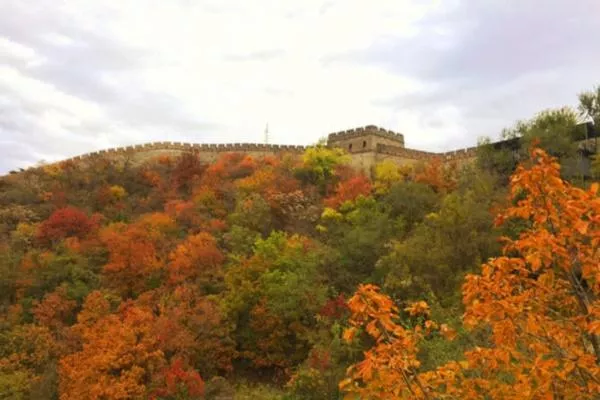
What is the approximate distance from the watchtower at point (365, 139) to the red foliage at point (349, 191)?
28.1 ft

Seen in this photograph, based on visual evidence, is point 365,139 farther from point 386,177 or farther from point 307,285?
point 307,285

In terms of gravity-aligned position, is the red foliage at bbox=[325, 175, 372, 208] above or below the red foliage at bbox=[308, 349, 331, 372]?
above

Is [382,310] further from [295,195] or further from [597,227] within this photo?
[295,195]

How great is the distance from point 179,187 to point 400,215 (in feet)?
62.0

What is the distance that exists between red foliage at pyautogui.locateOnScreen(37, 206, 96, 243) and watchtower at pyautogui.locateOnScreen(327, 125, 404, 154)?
19.6 m

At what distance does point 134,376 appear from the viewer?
15.4 metres

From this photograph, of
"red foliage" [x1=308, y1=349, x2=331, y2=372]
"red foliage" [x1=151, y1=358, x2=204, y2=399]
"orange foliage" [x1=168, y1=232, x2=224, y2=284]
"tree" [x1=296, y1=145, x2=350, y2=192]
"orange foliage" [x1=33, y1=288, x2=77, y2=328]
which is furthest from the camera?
"tree" [x1=296, y1=145, x2=350, y2=192]

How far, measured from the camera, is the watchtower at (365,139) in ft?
127

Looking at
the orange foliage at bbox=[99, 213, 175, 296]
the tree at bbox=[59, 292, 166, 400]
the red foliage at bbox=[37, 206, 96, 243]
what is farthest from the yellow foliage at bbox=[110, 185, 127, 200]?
the tree at bbox=[59, 292, 166, 400]

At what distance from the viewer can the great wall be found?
3656 cm

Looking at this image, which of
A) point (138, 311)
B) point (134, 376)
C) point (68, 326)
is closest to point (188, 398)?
point (134, 376)

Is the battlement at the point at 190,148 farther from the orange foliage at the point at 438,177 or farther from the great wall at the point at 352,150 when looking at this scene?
the orange foliage at the point at 438,177

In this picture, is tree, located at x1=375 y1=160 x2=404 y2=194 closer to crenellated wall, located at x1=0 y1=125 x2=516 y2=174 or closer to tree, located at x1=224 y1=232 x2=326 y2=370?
crenellated wall, located at x1=0 y1=125 x2=516 y2=174

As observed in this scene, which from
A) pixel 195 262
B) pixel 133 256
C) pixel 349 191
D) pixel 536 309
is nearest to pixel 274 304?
pixel 195 262
